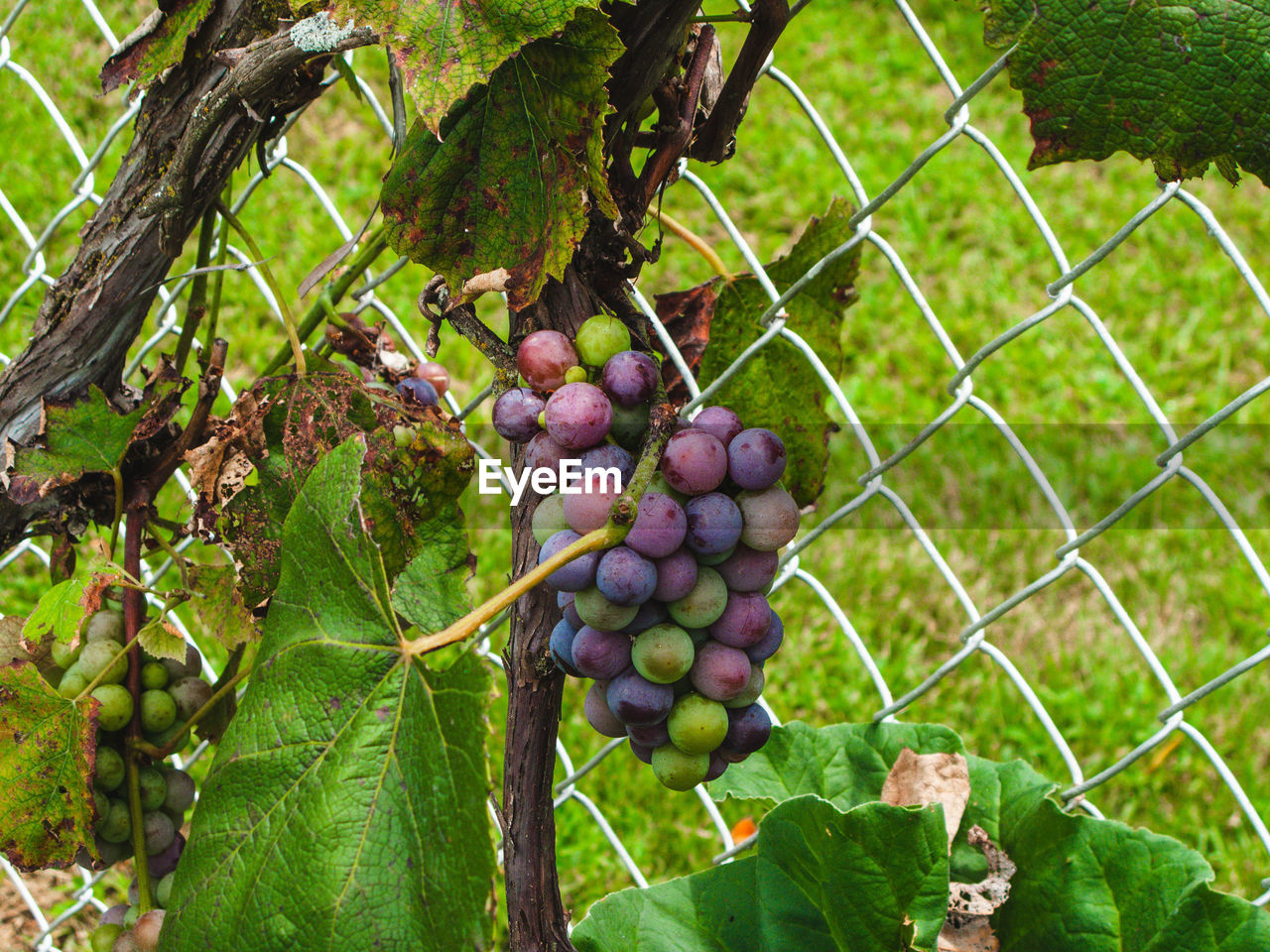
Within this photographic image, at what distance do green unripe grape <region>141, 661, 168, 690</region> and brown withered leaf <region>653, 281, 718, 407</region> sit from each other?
25.0 inches

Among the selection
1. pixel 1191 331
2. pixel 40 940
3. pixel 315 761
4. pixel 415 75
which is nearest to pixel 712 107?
pixel 415 75

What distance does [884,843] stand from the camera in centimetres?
95

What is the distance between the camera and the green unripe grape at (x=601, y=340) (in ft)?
2.71

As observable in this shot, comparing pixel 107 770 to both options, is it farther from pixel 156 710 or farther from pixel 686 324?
pixel 686 324

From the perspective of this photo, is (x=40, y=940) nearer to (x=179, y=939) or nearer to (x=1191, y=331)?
(x=179, y=939)

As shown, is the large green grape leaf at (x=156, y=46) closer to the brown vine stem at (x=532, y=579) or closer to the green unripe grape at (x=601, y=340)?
the green unripe grape at (x=601, y=340)

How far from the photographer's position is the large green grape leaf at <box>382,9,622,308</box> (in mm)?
790

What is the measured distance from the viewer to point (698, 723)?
2.64 feet

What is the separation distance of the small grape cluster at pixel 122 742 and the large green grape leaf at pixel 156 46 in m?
0.56

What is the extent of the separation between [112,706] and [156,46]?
66 cm

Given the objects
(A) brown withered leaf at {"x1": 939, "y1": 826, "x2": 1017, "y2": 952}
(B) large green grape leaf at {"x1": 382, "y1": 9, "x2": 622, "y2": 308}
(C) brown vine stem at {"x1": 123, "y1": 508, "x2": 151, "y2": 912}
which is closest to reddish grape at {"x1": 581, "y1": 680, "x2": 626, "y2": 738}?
(B) large green grape leaf at {"x1": 382, "y1": 9, "x2": 622, "y2": 308}

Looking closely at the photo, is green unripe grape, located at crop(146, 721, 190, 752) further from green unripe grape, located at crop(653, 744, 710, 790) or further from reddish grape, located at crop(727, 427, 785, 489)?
reddish grape, located at crop(727, 427, 785, 489)

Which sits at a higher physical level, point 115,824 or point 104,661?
point 104,661

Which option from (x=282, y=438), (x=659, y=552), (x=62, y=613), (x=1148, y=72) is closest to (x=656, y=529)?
(x=659, y=552)
